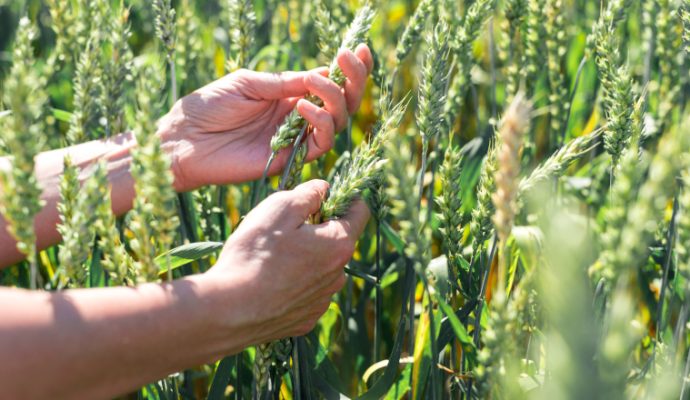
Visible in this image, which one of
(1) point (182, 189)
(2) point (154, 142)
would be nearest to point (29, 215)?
(2) point (154, 142)

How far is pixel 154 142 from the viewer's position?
0.78 metres

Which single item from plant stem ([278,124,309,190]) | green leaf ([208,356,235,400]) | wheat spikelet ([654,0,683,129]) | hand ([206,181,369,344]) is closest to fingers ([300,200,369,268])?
hand ([206,181,369,344])

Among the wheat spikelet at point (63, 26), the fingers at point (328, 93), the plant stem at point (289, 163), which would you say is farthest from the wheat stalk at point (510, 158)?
the wheat spikelet at point (63, 26)

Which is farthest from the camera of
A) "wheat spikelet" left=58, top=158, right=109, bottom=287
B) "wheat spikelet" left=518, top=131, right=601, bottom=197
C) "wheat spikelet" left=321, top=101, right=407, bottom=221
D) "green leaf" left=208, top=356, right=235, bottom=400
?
"green leaf" left=208, top=356, right=235, bottom=400

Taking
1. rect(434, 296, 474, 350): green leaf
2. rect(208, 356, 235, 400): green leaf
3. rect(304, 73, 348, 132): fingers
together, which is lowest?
rect(208, 356, 235, 400): green leaf

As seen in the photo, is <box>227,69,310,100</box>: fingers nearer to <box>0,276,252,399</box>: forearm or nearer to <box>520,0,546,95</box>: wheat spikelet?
<box>520,0,546,95</box>: wheat spikelet

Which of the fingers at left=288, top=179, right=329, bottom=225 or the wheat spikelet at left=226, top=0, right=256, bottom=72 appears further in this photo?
the wheat spikelet at left=226, top=0, right=256, bottom=72

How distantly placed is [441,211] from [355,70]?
1.06ft

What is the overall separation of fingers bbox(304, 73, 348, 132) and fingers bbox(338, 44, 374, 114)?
34mm

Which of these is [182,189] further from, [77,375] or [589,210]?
[589,210]

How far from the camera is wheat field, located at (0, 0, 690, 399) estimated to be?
2.35 feet

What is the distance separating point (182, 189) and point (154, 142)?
0.67 metres

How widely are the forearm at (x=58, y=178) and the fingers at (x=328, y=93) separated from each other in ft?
1.11

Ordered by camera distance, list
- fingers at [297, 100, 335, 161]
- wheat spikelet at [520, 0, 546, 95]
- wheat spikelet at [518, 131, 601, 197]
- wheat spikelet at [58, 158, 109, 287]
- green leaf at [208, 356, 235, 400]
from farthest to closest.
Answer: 1. wheat spikelet at [520, 0, 546, 95]
2. fingers at [297, 100, 335, 161]
3. green leaf at [208, 356, 235, 400]
4. wheat spikelet at [518, 131, 601, 197]
5. wheat spikelet at [58, 158, 109, 287]
